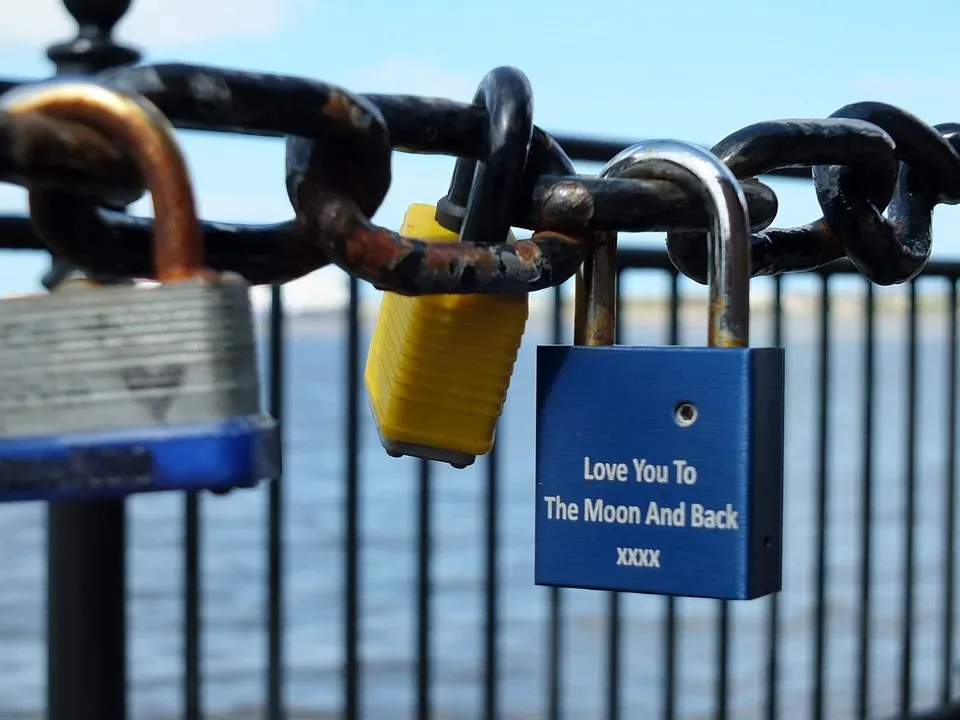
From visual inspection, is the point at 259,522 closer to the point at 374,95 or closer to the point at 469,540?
the point at 469,540

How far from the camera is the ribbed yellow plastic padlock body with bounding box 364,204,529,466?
1.98 ft

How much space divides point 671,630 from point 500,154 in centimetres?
228

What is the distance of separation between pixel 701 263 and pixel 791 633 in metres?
4.95

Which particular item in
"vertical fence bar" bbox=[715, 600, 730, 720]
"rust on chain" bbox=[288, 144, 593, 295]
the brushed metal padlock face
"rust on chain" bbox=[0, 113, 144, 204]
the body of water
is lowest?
the body of water

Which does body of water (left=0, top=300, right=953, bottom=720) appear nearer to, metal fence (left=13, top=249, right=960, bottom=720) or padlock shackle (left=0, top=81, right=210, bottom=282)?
metal fence (left=13, top=249, right=960, bottom=720)

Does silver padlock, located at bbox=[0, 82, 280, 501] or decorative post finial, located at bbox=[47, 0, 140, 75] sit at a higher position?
decorative post finial, located at bbox=[47, 0, 140, 75]

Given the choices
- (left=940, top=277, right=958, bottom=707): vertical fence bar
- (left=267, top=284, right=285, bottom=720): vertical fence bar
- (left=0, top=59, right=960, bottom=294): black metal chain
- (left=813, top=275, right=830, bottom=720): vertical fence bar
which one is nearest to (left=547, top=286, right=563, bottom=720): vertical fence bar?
(left=267, top=284, right=285, bottom=720): vertical fence bar

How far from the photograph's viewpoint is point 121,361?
433mm

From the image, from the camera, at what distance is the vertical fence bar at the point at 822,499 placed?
9.57 feet

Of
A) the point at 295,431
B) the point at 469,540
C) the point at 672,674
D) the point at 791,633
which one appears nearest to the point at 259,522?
the point at 469,540

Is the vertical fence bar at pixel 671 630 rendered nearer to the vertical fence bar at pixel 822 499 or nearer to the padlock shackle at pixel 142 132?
the vertical fence bar at pixel 822 499

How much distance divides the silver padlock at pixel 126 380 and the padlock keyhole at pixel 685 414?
→ 23 cm

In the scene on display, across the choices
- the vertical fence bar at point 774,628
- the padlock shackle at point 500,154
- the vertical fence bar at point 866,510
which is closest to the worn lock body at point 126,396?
the padlock shackle at point 500,154

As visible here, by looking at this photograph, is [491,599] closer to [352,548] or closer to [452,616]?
[352,548]
